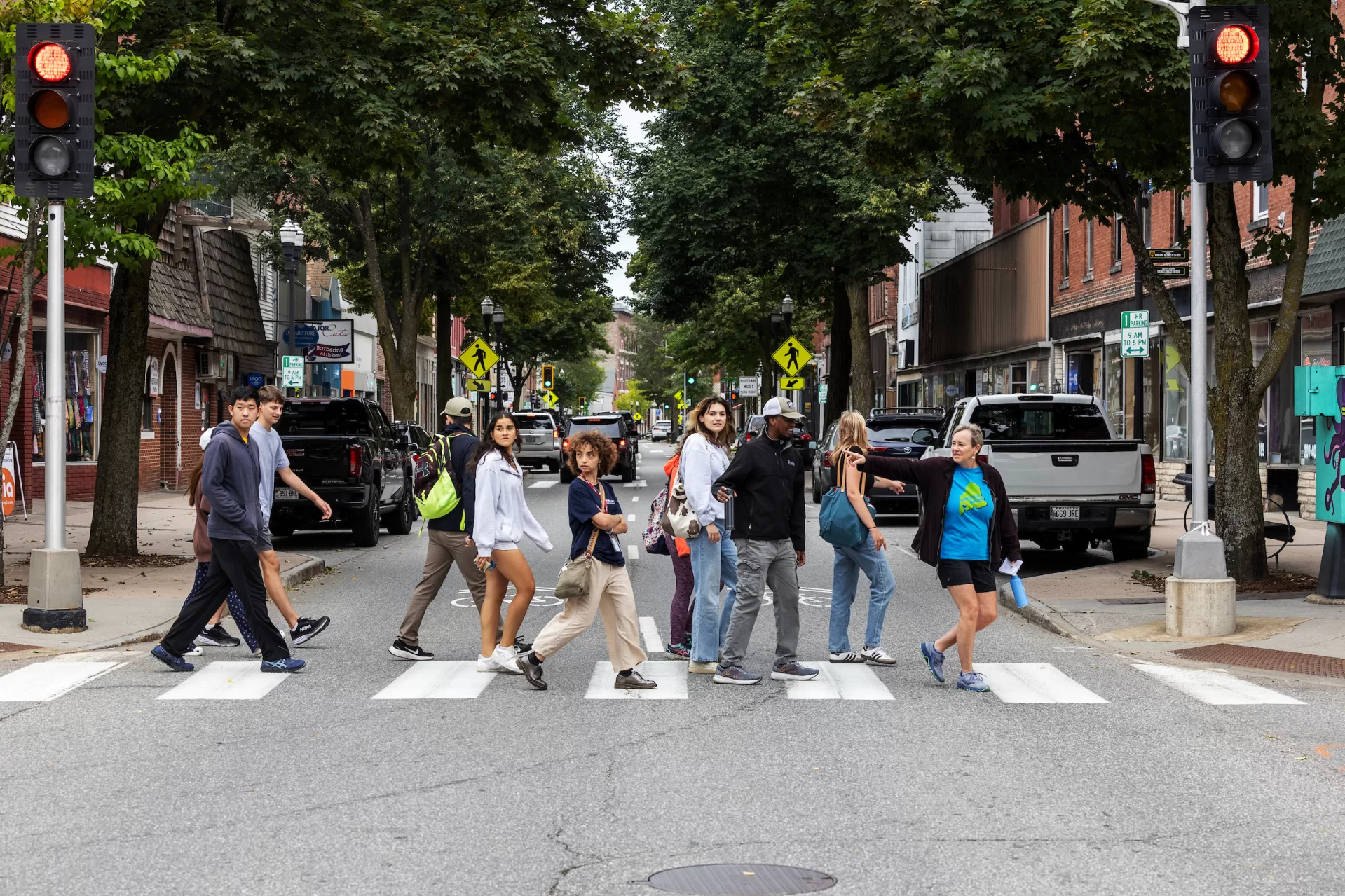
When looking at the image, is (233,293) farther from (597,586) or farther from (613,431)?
(597,586)

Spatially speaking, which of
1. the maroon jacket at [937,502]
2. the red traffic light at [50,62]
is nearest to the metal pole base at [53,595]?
the red traffic light at [50,62]

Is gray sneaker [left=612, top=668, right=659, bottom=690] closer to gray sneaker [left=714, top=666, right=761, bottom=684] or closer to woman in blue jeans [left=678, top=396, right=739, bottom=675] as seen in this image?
gray sneaker [left=714, top=666, right=761, bottom=684]

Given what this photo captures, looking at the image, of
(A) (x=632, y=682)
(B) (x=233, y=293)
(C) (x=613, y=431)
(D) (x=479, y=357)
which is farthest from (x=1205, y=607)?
(B) (x=233, y=293)

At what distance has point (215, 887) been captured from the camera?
208 inches

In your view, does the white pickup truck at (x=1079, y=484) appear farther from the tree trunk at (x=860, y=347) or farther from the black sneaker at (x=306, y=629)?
the tree trunk at (x=860, y=347)

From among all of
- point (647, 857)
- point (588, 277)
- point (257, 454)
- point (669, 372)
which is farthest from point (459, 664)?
point (669, 372)

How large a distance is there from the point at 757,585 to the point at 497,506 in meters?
1.70

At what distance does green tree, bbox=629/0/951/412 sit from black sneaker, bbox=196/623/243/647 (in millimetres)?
23562

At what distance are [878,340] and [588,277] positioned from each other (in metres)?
19.6

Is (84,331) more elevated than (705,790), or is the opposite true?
(84,331)

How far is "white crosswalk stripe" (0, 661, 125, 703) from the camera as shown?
30.5 feet

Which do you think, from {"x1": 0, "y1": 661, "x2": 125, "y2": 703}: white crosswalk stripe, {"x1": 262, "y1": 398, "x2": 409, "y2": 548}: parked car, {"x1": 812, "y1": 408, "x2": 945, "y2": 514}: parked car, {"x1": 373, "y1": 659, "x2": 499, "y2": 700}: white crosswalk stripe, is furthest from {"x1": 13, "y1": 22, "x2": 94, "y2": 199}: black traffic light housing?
→ {"x1": 812, "y1": 408, "x2": 945, "y2": 514}: parked car

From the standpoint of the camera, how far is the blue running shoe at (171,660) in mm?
10141

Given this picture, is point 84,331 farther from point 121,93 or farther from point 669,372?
point 669,372
